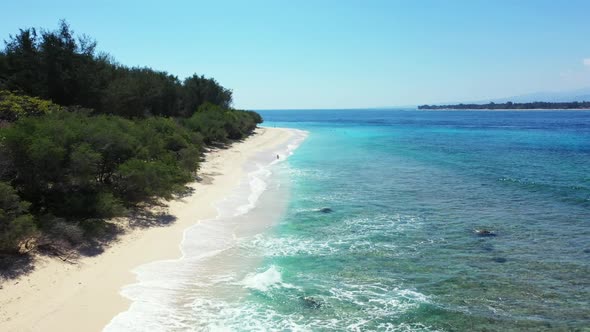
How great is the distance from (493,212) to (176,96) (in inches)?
1736

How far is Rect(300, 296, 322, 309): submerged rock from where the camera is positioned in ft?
35.4

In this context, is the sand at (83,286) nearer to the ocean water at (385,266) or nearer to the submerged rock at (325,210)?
the ocean water at (385,266)

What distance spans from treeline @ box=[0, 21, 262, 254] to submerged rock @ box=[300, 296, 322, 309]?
24.9 ft

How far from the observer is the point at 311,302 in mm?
11000

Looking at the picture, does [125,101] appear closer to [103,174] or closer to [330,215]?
[103,174]

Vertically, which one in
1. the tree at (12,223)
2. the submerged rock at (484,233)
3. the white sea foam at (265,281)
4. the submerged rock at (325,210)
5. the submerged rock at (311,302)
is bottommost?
the submerged rock at (311,302)

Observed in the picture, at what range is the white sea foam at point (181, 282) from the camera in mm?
9797

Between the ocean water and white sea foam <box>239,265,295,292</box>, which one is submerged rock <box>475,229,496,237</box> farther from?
white sea foam <box>239,265,295,292</box>

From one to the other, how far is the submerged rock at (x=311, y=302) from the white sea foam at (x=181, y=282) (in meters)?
1.10

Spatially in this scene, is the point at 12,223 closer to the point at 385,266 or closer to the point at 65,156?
the point at 65,156

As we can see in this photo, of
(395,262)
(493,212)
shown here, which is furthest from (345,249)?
(493,212)

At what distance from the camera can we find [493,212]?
2039 centimetres

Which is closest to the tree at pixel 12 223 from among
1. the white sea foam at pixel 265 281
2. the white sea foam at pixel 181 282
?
the white sea foam at pixel 181 282

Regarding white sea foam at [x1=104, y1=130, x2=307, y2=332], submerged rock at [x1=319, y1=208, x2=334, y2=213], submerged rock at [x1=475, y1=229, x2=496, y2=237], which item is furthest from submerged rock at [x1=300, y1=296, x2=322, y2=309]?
submerged rock at [x1=319, y1=208, x2=334, y2=213]
